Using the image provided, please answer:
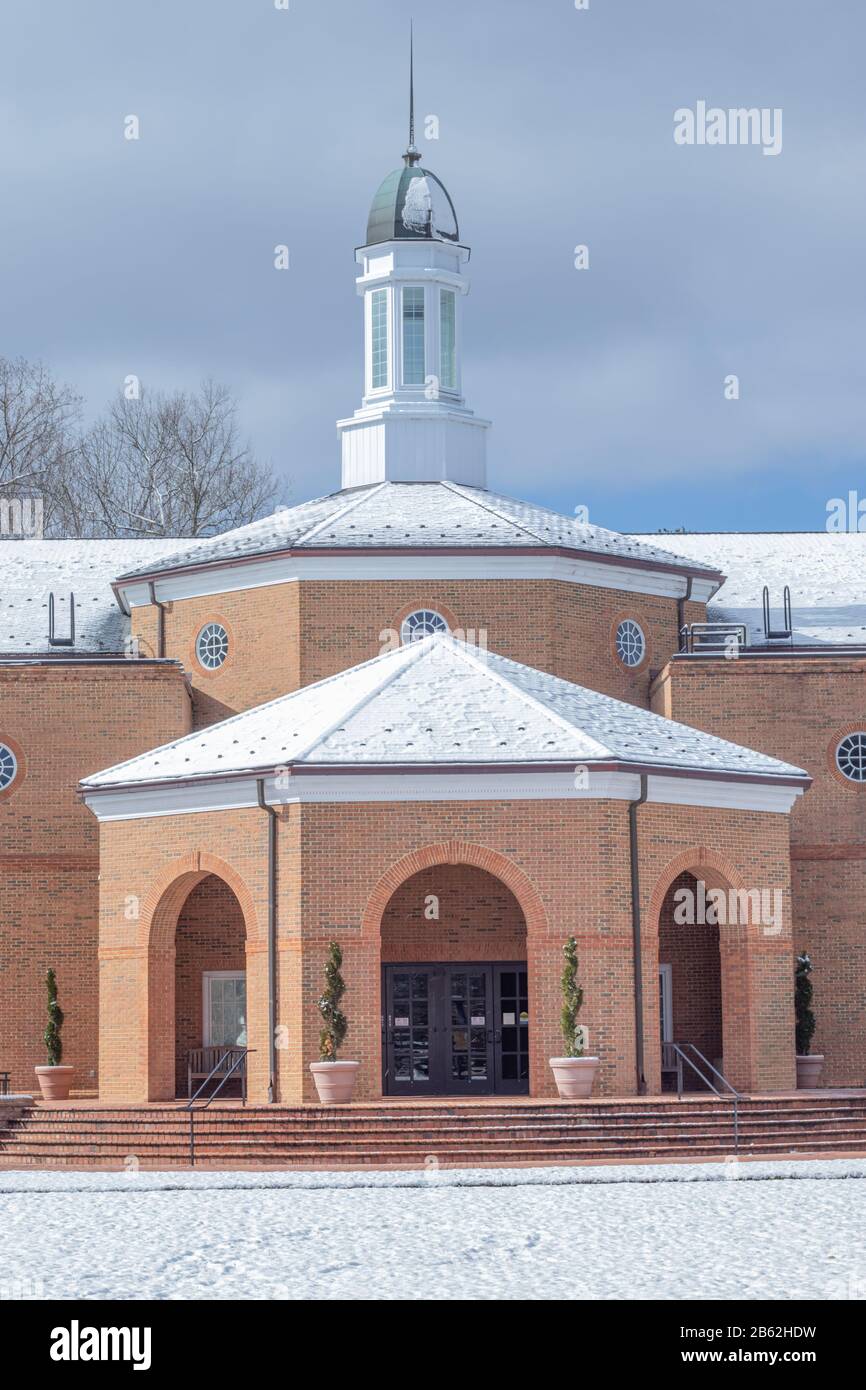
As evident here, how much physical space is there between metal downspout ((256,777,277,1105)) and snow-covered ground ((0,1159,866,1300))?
11.7ft

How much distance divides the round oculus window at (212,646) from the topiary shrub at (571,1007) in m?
10.8

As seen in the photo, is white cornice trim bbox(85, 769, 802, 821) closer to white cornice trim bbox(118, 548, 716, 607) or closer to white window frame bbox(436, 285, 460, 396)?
white cornice trim bbox(118, 548, 716, 607)

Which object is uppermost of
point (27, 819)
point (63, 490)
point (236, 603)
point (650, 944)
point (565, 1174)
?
point (63, 490)

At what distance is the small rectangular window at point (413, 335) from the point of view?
3881 cm

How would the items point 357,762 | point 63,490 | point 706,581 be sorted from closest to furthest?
point 357,762 → point 706,581 → point 63,490

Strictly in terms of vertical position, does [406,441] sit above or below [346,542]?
above

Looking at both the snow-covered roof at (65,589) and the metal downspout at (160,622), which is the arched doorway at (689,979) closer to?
the metal downspout at (160,622)

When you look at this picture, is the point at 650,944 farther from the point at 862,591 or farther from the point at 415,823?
the point at 862,591

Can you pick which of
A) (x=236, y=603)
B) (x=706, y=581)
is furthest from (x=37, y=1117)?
(x=706, y=581)

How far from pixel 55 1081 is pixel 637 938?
9601mm

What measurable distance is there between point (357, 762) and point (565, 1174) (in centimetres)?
690

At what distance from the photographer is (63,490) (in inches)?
2334
